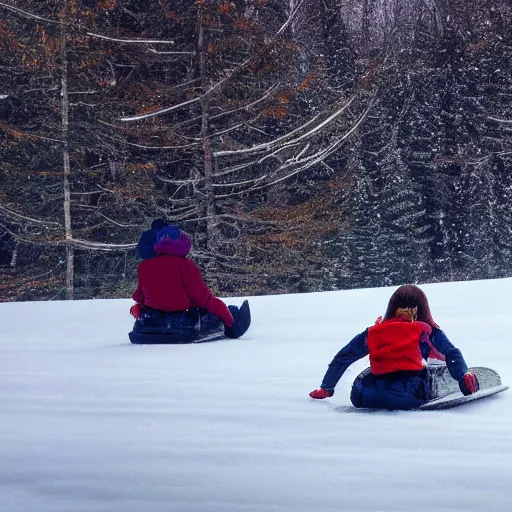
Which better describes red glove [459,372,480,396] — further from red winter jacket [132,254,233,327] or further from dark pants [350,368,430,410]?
red winter jacket [132,254,233,327]

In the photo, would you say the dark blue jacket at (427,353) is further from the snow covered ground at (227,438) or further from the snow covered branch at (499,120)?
the snow covered branch at (499,120)

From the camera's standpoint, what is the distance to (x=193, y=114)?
2419 centimetres

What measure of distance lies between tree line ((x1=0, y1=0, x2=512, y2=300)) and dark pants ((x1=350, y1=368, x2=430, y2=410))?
1787 centimetres

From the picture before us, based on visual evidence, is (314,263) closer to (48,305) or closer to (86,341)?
(48,305)

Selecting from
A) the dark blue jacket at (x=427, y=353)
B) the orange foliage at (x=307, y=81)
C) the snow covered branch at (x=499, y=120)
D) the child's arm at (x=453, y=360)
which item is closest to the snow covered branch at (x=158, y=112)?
the orange foliage at (x=307, y=81)

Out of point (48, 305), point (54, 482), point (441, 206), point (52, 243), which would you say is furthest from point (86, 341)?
point (441, 206)

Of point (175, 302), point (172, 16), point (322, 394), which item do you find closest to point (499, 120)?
point (172, 16)

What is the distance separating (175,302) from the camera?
309 inches

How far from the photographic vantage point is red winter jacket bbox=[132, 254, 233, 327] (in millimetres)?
7703

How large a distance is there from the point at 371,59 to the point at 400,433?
71.4ft

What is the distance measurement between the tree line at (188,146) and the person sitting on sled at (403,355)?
1794 centimetres

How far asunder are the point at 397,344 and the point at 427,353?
222 millimetres

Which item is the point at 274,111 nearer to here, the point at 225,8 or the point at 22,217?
the point at 225,8

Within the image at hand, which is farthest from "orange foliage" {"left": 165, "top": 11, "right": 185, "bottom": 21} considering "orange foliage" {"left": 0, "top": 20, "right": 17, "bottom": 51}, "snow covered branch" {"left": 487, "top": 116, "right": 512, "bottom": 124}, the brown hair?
the brown hair
